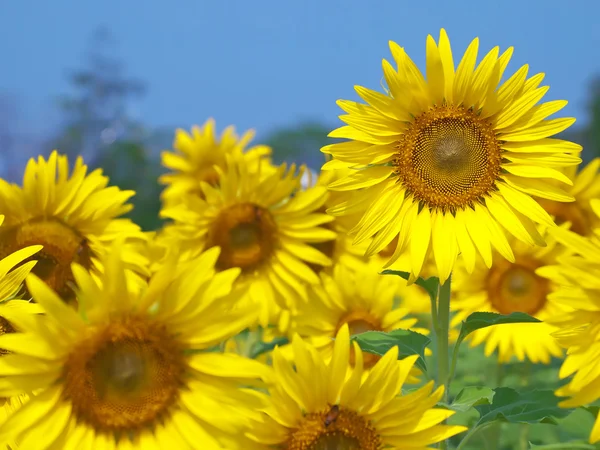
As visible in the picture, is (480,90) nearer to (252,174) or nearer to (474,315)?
(474,315)

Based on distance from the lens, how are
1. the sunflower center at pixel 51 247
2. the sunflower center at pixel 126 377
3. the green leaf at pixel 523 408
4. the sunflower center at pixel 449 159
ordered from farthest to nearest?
the sunflower center at pixel 51 247, the sunflower center at pixel 449 159, the green leaf at pixel 523 408, the sunflower center at pixel 126 377

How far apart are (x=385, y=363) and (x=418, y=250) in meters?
0.44

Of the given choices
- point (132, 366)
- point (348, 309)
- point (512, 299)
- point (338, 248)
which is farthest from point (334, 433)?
point (512, 299)

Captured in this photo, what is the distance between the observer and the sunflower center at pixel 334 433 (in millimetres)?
2260

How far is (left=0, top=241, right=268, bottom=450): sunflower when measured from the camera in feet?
6.26

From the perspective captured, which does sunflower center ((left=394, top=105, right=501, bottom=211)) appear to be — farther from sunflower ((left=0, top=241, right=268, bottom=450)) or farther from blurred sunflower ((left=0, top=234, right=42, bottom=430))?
blurred sunflower ((left=0, top=234, right=42, bottom=430))

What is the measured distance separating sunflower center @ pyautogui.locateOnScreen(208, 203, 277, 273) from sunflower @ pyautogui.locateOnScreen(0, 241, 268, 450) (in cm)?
168

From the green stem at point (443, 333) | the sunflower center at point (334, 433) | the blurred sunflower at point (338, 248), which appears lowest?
the sunflower center at point (334, 433)

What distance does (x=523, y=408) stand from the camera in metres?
2.35

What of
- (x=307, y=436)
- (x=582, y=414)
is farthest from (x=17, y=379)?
(x=582, y=414)

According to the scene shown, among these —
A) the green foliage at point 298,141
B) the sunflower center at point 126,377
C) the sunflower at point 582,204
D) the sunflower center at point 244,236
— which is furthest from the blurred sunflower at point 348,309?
the green foliage at point 298,141

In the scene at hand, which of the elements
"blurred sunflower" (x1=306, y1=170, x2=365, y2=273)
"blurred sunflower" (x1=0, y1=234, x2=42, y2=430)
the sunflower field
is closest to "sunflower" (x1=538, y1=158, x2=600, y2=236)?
the sunflower field

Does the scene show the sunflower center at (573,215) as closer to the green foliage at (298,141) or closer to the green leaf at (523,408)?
the green leaf at (523,408)

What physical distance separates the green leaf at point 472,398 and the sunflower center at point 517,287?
5.46 ft
